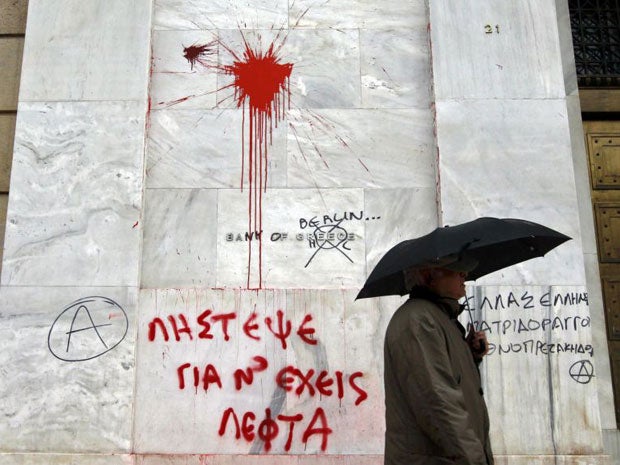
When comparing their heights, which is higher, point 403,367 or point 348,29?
point 348,29

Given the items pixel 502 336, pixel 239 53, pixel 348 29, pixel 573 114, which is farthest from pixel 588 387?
pixel 239 53

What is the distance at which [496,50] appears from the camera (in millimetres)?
6066

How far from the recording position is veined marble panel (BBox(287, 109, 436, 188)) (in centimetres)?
597

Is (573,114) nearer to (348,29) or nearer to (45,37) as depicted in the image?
(348,29)

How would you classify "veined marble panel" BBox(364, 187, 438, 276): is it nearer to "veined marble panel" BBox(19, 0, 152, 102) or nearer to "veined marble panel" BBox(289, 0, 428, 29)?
"veined marble panel" BBox(289, 0, 428, 29)

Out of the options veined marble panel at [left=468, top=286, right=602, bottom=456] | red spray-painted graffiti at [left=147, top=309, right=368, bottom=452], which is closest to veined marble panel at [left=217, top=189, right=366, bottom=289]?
red spray-painted graffiti at [left=147, top=309, right=368, bottom=452]

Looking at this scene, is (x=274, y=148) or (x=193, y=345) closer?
(x=193, y=345)

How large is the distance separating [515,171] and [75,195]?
3.76 metres

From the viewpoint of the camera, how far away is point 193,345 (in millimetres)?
5539

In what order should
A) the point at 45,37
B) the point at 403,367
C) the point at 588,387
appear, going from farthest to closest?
the point at 45,37 → the point at 588,387 → the point at 403,367

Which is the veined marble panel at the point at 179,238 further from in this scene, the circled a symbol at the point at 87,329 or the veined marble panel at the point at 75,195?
the circled a symbol at the point at 87,329

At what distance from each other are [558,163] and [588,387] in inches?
73.5

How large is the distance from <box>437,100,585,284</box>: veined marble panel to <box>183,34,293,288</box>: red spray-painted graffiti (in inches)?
58.2

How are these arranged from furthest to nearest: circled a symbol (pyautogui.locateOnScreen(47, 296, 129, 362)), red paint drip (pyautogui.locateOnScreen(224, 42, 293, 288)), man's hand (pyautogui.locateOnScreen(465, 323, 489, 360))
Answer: red paint drip (pyautogui.locateOnScreen(224, 42, 293, 288)), circled a symbol (pyautogui.locateOnScreen(47, 296, 129, 362)), man's hand (pyautogui.locateOnScreen(465, 323, 489, 360))
